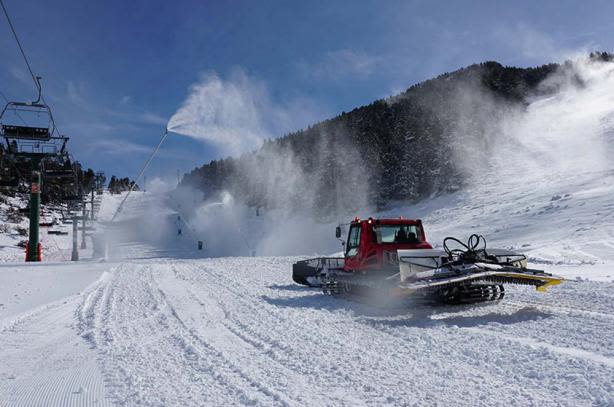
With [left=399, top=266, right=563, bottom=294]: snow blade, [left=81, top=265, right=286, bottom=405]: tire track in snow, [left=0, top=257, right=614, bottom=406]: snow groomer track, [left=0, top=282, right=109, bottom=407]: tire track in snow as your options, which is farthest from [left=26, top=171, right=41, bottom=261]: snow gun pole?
[left=399, top=266, right=563, bottom=294]: snow blade

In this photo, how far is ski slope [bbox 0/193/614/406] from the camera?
440 cm

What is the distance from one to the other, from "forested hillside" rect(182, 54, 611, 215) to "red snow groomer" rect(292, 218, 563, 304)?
4346cm

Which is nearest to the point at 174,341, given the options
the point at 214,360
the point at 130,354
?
the point at 130,354

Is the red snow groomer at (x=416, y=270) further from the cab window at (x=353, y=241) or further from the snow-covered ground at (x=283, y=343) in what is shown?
the snow-covered ground at (x=283, y=343)

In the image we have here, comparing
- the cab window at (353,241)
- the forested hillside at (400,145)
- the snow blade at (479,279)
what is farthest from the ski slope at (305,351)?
the forested hillside at (400,145)

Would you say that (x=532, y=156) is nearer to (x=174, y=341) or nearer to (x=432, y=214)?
(x=432, y=214)

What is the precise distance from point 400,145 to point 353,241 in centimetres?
5568

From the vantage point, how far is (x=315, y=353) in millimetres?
5891

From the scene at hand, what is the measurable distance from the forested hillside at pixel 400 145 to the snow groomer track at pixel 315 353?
46.7 metres

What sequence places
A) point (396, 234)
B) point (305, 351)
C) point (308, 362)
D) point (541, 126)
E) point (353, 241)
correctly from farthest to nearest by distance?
point (541, 126), point (353, 241), point (396, 234), point (305, 351), point (308, 362)

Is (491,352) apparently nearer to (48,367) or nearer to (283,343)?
(283,343)

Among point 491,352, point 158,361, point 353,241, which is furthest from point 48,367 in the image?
point 353,241

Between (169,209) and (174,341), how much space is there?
8484 cm

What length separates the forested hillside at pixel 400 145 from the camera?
58500 mm
